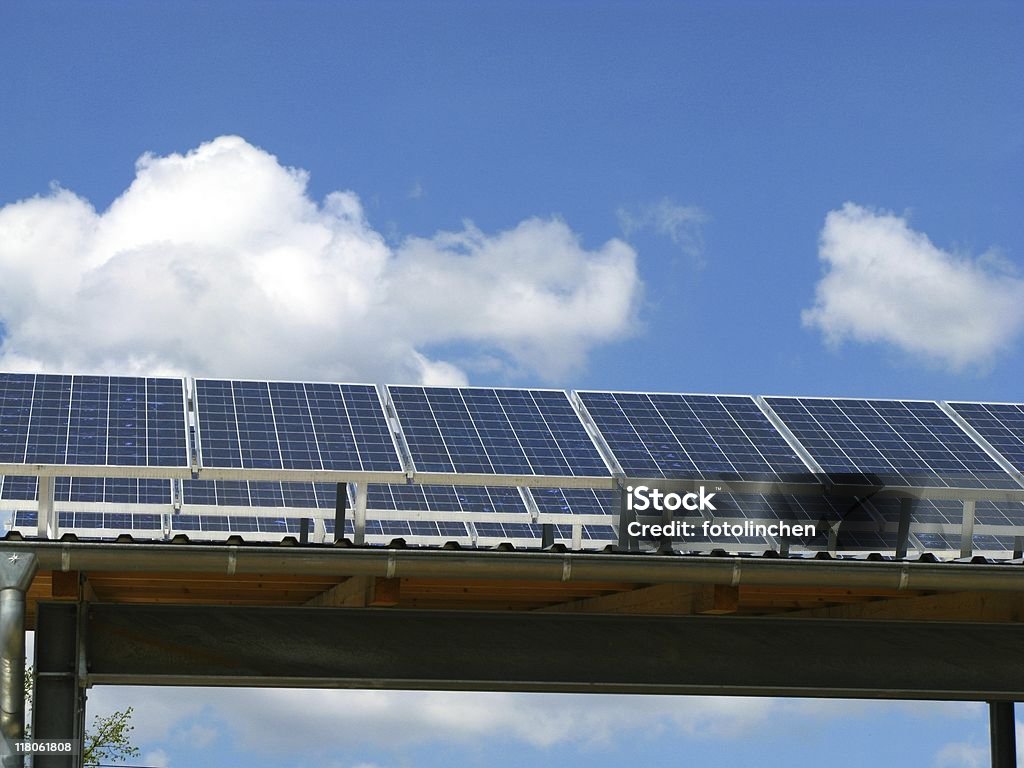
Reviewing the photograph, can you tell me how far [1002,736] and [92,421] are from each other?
11864 millimetres

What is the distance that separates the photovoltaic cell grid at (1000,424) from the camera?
20.8m

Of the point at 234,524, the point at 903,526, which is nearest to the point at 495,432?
the point at 234,524

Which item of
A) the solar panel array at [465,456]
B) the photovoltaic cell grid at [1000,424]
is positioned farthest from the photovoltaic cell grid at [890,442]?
the photovoltaic cell grid at [1000,424]

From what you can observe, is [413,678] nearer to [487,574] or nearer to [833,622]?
[487,574]

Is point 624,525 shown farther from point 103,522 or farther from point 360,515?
point 103,522

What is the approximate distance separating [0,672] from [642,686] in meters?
6.43

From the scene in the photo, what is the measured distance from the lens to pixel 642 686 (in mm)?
15609

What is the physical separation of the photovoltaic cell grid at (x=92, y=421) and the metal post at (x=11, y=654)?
3.77m

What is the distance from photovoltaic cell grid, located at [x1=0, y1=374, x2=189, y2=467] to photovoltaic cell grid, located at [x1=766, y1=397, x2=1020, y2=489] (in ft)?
25.7

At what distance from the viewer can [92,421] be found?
62.7 feet

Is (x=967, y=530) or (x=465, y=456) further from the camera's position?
(x=465, y=456)

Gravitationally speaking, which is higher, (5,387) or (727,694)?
(5,387)

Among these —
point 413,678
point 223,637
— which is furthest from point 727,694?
point 223,637

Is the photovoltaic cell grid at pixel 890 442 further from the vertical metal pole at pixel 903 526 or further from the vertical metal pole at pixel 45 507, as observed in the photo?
the vertical metal pole at pixel 45 507
